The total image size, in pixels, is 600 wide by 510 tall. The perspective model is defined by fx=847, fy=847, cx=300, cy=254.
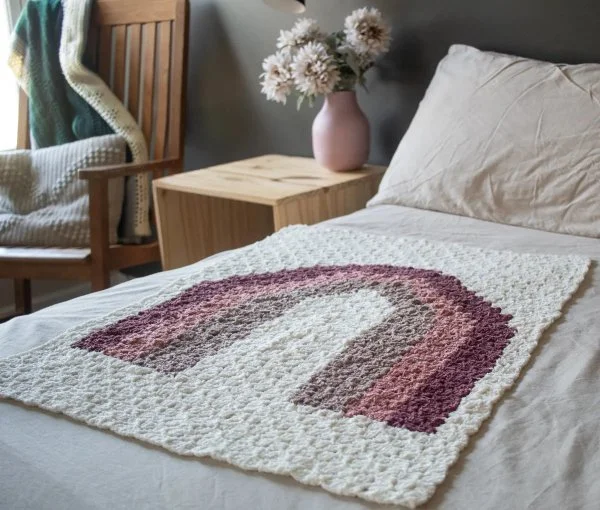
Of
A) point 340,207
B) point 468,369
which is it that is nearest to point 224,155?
point 340,207

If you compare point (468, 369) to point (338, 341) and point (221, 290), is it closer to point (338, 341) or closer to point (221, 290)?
point (338, 341)

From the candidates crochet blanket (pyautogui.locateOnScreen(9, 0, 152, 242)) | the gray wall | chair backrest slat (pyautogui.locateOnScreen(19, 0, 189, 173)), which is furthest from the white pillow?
crochet blanket (pyautogui.locateOnScreen(9, 0, 152, 242))

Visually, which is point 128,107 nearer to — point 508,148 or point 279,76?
point 279,76

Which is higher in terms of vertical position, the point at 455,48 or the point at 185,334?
the point at 455,48

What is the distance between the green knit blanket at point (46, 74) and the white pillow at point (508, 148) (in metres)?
1.14

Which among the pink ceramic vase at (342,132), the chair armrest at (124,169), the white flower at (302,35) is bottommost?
the chair armrest at (124,169)

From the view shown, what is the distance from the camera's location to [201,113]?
2.72 metres

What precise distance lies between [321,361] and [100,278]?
127cm

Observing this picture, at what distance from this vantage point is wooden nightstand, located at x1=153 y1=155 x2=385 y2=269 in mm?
2035

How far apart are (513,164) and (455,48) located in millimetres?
428

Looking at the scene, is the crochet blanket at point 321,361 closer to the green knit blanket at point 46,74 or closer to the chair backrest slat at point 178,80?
the chair backrest slat at point 178,80

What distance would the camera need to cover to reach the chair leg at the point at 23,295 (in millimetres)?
2682

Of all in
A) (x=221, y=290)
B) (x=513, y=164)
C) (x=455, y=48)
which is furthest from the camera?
(x=455, y=48)

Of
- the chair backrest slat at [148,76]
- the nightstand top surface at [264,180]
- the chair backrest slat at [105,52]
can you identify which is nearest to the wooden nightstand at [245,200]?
the nightstand top surface at [264,180]
